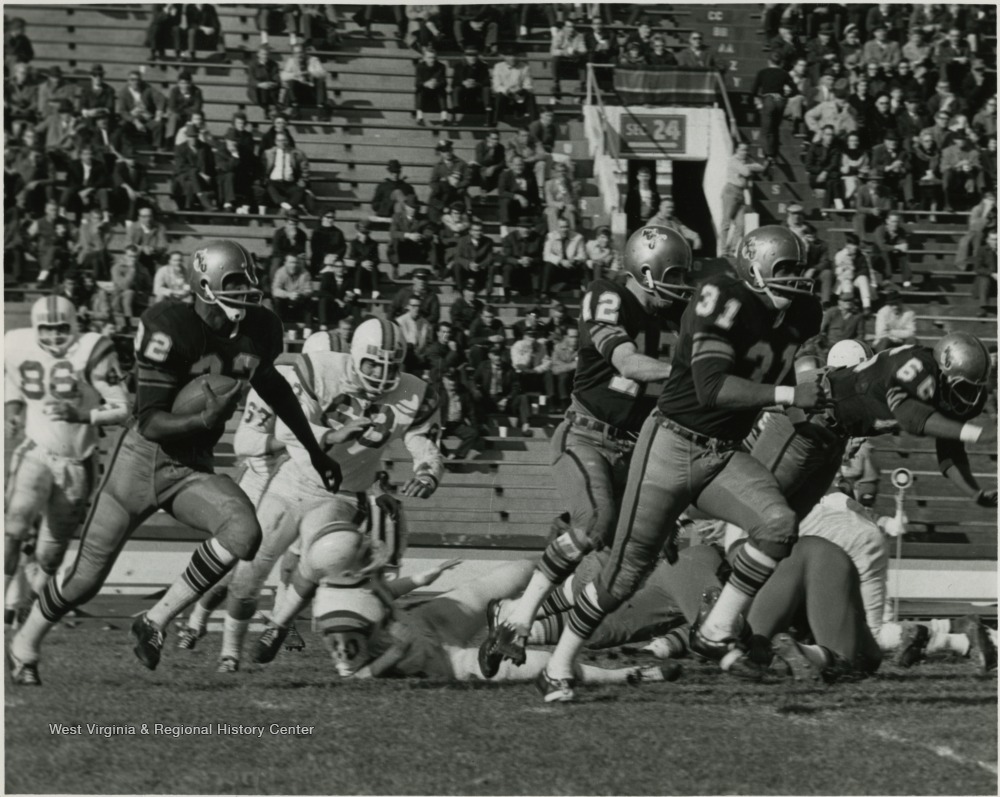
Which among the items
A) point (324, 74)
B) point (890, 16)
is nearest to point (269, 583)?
point (324, 74)

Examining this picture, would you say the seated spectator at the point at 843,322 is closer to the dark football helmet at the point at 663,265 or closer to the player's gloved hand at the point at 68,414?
the dark football helmet at the point at 663,265

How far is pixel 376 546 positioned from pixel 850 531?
213 centimetres

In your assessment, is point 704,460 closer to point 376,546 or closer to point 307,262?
point 376,546

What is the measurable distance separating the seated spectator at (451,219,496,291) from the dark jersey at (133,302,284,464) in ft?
18.9

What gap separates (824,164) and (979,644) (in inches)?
289

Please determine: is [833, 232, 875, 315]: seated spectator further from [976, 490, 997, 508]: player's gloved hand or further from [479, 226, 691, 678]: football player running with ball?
[976, 490, 997, 508]: player's gloved hand

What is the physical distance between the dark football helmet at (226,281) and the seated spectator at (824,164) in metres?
8.01

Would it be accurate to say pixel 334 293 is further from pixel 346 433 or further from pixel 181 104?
pixel 346 433

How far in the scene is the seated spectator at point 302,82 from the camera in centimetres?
1295

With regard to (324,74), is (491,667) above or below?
below

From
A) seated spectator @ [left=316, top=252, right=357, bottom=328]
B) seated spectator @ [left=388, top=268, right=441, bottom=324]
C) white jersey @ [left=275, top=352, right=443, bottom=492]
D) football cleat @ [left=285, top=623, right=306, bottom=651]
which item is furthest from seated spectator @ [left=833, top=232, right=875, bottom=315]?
football cleat @ [left=285, top=623, right=306, bottom=651]

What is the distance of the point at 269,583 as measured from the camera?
9305mm

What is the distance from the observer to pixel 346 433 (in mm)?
6566

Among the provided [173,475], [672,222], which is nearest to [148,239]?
[672,222]
